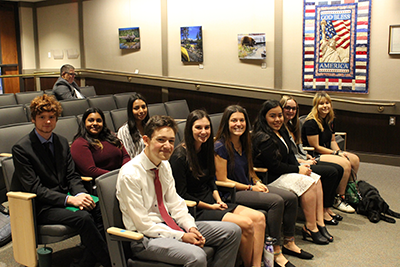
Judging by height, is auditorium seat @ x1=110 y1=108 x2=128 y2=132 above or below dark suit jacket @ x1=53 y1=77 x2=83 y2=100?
below

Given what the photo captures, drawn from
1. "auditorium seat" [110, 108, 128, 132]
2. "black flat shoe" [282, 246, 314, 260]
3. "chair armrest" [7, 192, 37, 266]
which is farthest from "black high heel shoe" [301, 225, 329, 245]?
"auditorium seat" [110, 108, 128, 132]

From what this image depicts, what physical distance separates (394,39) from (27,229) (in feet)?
17.1

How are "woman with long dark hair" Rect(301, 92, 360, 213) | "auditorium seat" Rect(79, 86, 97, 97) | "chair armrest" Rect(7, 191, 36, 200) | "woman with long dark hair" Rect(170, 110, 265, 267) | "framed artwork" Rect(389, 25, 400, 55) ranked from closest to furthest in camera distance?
"chair armrest" Rect(7, 191, 36, 200), "woman with long dark hair" Rect(170, 110, 265, 267), "woman with long dark hair" Rect(301, 92, 360, 213), "framed artwork" Rect(389, 25, 400, 55), "auditorium seat" Rect(79, 86, 97, 97)

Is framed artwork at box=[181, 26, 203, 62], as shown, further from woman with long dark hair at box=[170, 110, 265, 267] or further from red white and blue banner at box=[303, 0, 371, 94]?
woman with long dark hair at box=[170, 110, 265, 267]

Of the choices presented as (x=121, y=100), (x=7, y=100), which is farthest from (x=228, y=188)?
(x=7, y=100)

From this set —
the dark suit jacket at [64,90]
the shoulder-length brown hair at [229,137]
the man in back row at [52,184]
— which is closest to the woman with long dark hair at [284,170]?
the shoulder-length brown hair at [229,137]

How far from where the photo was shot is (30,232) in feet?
8.82

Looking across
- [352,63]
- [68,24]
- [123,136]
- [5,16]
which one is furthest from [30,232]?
[5,16]

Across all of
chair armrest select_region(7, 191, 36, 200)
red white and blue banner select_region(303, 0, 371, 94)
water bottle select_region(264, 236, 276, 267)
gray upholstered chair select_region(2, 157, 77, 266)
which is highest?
red white and blue banner select_region(303, 0, 371, 94)

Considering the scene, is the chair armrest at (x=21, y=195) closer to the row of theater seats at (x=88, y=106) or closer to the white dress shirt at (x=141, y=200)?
the white dress shirt at (x=141, y=200)

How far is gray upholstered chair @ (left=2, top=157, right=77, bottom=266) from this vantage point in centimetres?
269

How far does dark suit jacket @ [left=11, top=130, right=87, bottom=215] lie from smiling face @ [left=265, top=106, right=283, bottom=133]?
1.68 m

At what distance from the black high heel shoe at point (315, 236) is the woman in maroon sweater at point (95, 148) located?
1.67 metres

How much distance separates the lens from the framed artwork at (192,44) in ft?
24.7
